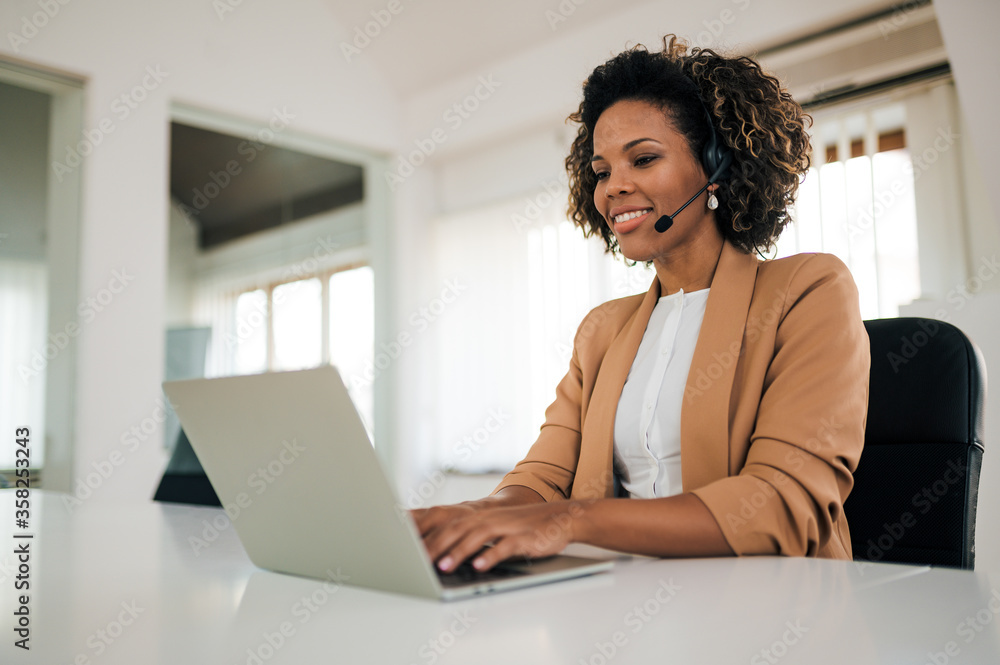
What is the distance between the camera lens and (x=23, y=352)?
324 cm

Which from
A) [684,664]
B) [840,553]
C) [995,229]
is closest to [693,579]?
[684,664]

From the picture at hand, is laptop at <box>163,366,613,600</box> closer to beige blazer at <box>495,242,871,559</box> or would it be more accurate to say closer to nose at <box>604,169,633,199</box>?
beige blazer at <box>495,242,871,559</box>

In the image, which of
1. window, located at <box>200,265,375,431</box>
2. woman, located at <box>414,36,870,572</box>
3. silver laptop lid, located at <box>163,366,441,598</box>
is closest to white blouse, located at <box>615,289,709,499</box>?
woman, located at <box>414,36,870,572</box>

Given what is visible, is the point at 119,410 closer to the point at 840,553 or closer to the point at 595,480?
the point at 595,480

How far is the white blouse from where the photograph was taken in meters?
1.22

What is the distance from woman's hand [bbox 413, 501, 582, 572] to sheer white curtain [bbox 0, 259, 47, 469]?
3.08 m

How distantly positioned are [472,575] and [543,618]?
0.13 meters

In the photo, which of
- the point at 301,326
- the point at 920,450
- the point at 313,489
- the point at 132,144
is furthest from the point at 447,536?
the point at 301,326

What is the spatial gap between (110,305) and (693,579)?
11.2 feet

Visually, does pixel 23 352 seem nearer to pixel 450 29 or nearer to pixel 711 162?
pixel 450 29

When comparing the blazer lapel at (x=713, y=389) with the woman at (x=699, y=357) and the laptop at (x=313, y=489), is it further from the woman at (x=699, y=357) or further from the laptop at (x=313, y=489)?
the laptop at (x=313, y=489)

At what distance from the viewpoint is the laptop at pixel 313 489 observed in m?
0.57

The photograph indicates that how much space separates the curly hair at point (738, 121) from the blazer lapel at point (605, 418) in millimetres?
246

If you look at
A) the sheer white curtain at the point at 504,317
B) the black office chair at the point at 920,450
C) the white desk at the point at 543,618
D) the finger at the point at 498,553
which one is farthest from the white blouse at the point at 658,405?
the sheer white curtain at the point at 504,317
